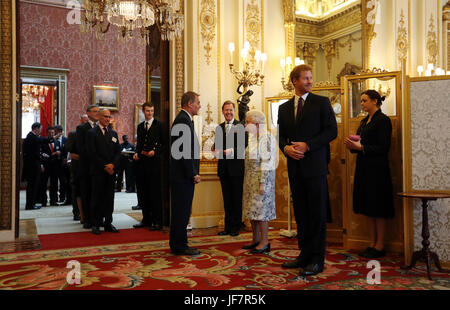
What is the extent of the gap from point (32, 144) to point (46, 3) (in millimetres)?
5597

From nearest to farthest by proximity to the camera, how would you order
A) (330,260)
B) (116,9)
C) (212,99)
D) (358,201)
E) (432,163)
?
(432,163), (330,260), (358,201), (116,9), (212,99)

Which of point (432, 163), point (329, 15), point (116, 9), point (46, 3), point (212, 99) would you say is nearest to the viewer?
point (432, 163)

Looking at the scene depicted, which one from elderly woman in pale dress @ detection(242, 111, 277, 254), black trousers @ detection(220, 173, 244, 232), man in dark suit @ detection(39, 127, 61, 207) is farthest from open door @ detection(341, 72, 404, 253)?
man in dark suit @ detection(39, 127, 61, 207)

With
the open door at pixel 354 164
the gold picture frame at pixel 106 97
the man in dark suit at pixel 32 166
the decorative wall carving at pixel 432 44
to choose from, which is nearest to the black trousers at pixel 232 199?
the open door at pixel 354 164

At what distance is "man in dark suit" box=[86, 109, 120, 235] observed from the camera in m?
4.77

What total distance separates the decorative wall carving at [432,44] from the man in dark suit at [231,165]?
4.21 metres

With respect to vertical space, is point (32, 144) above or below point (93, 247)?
above

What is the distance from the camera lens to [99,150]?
4.83 m

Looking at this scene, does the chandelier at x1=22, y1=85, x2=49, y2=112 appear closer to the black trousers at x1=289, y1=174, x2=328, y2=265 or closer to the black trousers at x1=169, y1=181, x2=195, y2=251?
the black trousers at x1=169, y1=181, x2=195, y2=251

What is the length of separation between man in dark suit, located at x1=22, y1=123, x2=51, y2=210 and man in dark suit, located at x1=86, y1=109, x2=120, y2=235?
2.98m

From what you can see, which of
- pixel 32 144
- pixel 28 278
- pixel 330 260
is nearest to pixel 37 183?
pixel 32 144

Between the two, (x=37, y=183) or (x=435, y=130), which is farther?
(x=37, y=183)
